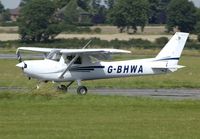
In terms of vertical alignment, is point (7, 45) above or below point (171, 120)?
below

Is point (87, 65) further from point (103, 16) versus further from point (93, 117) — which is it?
point (103, 16)

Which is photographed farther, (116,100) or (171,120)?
(116,100)

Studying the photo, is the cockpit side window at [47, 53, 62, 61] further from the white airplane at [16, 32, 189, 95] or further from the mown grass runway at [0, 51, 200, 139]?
the mown grass runway at [0, 51, 200, 139]

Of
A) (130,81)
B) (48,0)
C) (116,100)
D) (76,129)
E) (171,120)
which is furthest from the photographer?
(48,0)

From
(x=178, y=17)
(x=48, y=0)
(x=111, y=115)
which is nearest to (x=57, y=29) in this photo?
(x=48, y=0)

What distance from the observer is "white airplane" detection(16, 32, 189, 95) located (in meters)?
30.7

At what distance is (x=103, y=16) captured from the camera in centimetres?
17238

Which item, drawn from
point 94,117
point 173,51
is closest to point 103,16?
point 173,51

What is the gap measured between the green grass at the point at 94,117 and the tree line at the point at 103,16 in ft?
233

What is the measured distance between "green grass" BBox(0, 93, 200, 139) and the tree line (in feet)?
233

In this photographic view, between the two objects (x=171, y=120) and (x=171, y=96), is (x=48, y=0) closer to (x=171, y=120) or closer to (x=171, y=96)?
(x=171, y=96)

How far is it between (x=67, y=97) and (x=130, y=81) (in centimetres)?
1206

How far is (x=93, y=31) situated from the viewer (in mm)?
113062

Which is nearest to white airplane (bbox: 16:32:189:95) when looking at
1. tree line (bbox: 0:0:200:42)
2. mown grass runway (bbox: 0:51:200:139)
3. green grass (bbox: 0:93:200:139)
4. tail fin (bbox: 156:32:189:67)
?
tail fin (bbox: 156:32:189:67)
